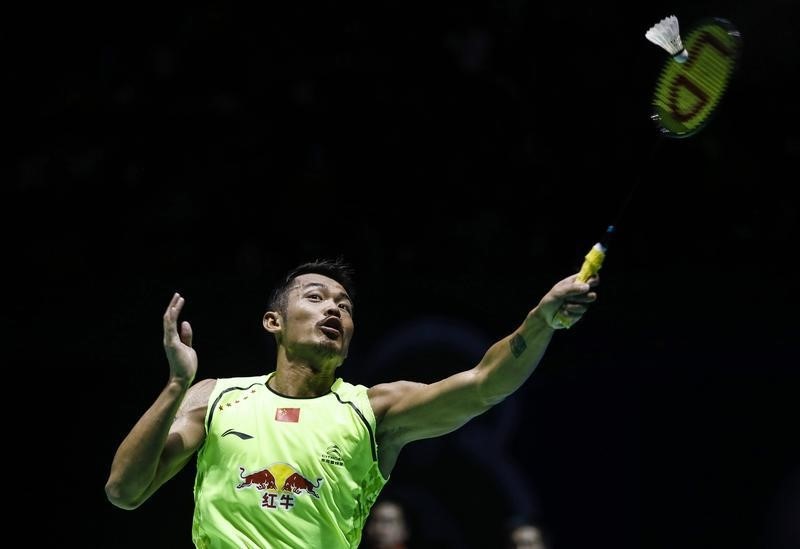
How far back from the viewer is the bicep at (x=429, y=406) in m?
4.75

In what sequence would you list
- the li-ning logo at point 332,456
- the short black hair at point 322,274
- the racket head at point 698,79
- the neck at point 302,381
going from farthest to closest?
the short black hair at point 322,274, the neck at point 302,381, the li-ning logo at point 332,456, the racket head at point 698,79

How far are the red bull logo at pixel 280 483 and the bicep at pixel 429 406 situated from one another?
45 centimetres

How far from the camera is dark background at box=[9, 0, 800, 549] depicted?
7473 mm

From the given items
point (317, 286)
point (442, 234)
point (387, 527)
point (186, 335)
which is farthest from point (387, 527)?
point (186, 335)

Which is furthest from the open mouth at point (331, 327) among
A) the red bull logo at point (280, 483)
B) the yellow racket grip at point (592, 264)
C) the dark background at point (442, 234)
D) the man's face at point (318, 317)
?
the dark background at point (442, 234)

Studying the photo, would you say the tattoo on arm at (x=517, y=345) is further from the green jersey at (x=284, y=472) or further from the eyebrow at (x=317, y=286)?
the eyebrow at (x=317, y=286)

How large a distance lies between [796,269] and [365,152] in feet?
11.1

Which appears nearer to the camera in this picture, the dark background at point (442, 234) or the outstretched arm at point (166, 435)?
the outstretched arm at point (166, 435)

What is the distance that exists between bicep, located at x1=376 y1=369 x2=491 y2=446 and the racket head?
47.7 inches

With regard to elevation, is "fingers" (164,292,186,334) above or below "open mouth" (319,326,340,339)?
above

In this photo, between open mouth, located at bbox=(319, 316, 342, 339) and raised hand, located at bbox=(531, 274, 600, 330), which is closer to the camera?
raised hand, located at bbox=(531, 274, 600, 330)

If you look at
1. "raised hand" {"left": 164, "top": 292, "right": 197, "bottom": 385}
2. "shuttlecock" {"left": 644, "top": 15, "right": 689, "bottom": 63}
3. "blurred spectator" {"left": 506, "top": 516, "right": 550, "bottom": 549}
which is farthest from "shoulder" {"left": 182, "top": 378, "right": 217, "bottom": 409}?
"blurred spectator" {"left": 506, "top": 516, "right": 550, "bottom": 549}

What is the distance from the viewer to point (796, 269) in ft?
25.1

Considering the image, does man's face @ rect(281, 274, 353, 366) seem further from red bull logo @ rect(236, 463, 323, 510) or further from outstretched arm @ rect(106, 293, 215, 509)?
red bull logo @ rect(236, 463, 323, 510)
